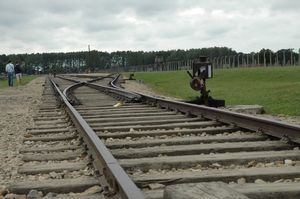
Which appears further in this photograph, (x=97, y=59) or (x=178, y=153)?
(x=97, y=59)

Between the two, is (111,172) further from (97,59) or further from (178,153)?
(97,59)

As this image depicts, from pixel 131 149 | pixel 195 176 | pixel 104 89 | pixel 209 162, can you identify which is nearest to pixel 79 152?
pixel 131 149

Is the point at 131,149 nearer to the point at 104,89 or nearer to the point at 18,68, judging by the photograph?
the point at 104,89

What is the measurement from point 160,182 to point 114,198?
0.55 meters

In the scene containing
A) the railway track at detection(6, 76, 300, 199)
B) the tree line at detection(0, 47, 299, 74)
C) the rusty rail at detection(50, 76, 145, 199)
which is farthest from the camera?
the tree line at detection(0, 47, 299, 74)

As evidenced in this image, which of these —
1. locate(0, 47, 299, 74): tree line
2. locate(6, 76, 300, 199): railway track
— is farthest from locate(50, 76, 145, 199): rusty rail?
locate(0, 47, 299, 74): tree line

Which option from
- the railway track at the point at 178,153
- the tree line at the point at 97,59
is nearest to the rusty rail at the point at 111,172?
the railway track at the point at 178,153

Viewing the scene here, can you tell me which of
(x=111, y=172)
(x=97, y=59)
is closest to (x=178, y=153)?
(x=111, y=172)

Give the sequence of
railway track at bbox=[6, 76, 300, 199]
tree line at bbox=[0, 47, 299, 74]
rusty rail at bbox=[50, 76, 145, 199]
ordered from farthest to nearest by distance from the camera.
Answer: tree line at bbox=[0, 47, 299, 74]
railway track at bbox=[6, 76, 300, 199]
rusty rail at bbox=[50, 76, 145, 199]

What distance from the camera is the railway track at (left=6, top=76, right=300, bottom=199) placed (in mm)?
3900

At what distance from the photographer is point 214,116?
8.20 meters

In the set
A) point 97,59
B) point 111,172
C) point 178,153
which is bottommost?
point 178,153

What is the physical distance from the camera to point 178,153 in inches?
215

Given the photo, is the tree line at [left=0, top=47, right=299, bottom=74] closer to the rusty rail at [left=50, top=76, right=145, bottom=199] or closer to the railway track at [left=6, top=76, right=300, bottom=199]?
the railway track at [left=6, top=76, right=300, bottom=199]
